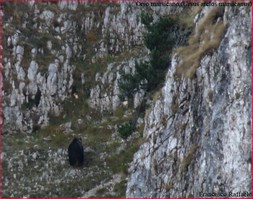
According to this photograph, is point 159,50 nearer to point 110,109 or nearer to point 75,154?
point 75,154

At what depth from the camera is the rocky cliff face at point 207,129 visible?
926 inches

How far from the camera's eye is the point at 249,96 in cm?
2364

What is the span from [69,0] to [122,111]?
1363 cm

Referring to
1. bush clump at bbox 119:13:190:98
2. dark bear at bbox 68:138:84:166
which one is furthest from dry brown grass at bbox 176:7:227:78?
dark bear at bbox 68:138:84:166

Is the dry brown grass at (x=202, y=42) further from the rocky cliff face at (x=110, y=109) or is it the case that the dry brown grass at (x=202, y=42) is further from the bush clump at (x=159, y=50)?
the bush clump at (x=159, y=50)

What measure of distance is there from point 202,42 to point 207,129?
189 inches

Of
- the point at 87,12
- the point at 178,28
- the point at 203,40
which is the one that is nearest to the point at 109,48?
the point at 87,12

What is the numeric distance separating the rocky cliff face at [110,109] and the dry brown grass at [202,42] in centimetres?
37

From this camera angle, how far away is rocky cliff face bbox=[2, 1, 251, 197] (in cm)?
2453

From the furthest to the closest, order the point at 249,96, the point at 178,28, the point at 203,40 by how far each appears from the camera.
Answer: the point at 178,28
the point at 203,40
the point at 249,96

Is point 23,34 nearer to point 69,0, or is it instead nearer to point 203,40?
point 69,0

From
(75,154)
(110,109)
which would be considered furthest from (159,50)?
(110,109)

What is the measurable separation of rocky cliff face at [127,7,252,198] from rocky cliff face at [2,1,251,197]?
45 millimetres

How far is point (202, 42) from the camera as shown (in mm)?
28641
